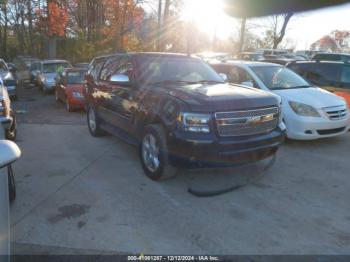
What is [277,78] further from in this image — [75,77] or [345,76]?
[75,77]

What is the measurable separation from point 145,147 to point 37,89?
45.5 ft

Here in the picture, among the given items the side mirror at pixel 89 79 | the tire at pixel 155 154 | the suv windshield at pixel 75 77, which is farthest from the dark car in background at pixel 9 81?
the tire at pixel 155 154

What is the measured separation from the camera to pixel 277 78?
7238 millimetres

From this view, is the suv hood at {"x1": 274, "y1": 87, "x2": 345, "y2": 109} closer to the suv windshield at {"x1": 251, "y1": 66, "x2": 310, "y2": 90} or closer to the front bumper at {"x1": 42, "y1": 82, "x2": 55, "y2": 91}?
the suv windshield at {"x1": 251, "y1": 66, "x2": 310, "y2": 90}

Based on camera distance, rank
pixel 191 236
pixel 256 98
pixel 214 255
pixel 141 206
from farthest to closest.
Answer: pixel 256 98, pixel 141 206, pixel 191 236, pixel 214 255

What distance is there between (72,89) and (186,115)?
701cm

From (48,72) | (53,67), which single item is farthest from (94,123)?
(53,67)

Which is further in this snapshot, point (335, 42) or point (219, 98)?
point (335, 42)

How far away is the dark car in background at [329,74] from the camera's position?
8.00m

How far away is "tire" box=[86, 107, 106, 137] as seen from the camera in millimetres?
6977

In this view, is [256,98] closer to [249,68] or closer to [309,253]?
[309,253]

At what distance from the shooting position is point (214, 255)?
308 centimetres

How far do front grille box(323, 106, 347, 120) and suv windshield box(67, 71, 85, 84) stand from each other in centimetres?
768

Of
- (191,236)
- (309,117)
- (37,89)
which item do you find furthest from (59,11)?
(191,236)
